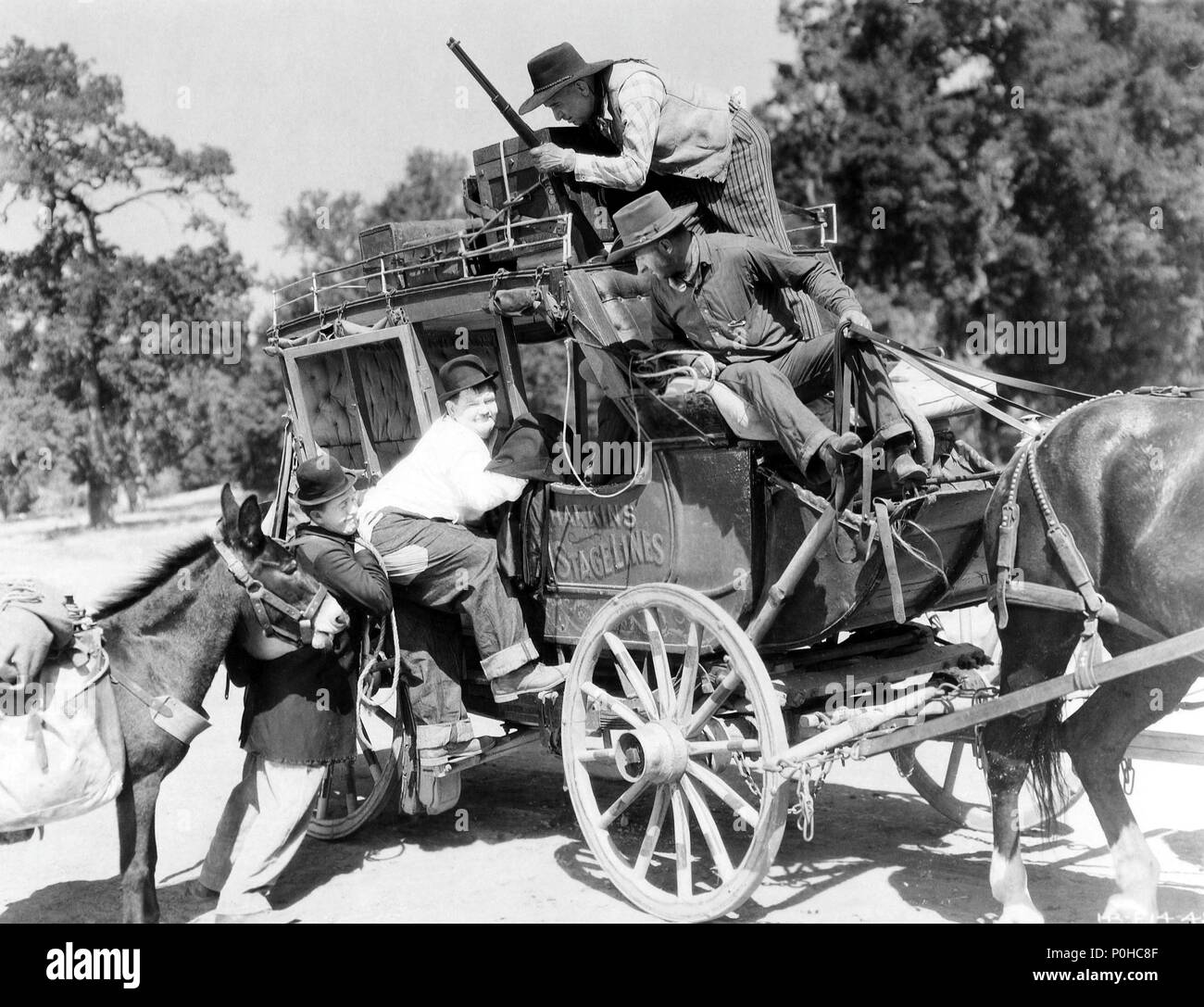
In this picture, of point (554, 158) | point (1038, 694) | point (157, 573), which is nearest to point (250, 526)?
point (157, 573)

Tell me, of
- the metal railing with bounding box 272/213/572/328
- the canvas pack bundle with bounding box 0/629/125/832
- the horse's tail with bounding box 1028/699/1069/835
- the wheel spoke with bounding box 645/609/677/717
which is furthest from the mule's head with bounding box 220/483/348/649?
the horse's tail with bounding box 1028/699/1069/835

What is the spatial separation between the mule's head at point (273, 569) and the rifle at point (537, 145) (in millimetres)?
1864

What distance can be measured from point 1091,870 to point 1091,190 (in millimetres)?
15770

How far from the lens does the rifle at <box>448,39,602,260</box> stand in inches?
213

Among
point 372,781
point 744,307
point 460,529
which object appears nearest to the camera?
point 744,307

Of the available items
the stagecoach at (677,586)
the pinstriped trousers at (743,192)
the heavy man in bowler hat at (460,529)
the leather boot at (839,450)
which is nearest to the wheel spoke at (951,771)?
the stagecoach at (677,586)

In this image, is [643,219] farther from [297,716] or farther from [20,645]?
[20,645]

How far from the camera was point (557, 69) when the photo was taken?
200 inches

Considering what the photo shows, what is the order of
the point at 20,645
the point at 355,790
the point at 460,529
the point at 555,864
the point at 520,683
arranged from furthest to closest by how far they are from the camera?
the point at 355,790 → the point at 555,864 → the point at 460,529 → the point at 520,683 → the point at 20,645

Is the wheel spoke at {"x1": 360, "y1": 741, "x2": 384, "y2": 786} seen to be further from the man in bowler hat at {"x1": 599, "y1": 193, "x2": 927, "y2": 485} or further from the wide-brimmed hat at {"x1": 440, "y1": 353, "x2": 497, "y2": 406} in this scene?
the man in bowler hat at {"x1": 599, "y1": 193, "x2": 927, "y2": 485}

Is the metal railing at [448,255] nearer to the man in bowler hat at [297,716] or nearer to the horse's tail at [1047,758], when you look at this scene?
the man in bowler hat at [297,716]

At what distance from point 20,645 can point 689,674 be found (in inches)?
86.9

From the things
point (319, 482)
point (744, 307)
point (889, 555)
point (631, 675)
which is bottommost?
point (631, 675)
